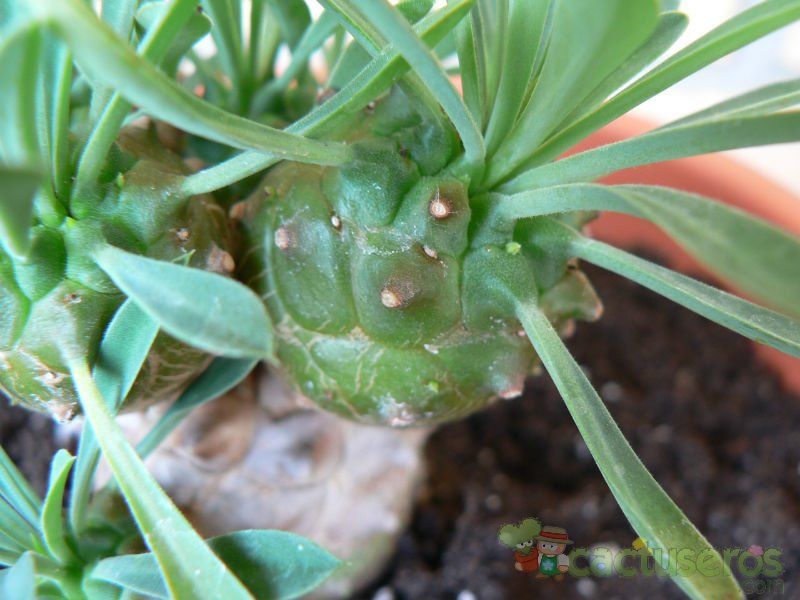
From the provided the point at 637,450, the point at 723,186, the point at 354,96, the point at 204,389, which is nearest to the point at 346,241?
the point at 354,96

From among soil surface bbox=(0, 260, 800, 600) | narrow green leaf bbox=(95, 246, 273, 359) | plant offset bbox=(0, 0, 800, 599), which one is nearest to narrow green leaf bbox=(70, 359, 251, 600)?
plant offset bbox=(0, 0, 800, 599)

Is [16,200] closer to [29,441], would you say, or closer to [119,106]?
[119,106]

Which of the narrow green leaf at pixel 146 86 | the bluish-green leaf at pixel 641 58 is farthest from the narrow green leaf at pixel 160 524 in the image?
the bluish-green leaf at pixel 641 58

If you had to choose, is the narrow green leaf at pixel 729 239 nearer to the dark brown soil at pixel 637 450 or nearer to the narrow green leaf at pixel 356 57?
the narrow green leaf at pixel 356 57

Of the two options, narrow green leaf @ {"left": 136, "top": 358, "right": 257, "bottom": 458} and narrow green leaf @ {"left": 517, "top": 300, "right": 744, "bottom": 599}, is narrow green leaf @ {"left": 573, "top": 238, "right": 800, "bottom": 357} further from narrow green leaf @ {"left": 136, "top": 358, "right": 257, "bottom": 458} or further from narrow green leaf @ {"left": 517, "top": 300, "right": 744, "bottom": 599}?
narrow green leaf @ {"left": 136, "top": 358, "right": 257, "bottom": 458}

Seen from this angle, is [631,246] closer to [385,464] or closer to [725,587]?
[385,464]

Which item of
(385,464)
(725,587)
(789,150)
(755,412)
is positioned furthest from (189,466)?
(789,150)

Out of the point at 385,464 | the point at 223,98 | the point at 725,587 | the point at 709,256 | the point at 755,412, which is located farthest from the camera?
the point at 755,412
